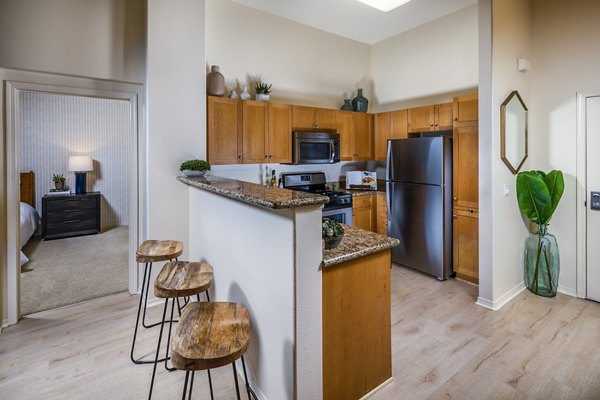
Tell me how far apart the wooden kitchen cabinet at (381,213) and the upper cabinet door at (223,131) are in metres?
2.07

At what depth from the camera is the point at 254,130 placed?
364 cm

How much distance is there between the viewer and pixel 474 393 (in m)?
1.90

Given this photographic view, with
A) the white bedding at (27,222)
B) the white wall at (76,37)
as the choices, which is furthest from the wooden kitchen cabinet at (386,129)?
the white bedding at (27,222)

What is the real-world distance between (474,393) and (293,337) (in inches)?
49.9

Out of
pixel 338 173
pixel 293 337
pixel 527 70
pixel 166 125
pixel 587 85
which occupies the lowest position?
pixel 293 337

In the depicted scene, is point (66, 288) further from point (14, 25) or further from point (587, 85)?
point (587, 85)

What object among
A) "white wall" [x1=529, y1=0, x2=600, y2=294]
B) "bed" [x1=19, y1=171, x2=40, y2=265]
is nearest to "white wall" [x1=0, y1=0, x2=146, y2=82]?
"bed" [x1=19, y1=171, x2=40, y2=265]

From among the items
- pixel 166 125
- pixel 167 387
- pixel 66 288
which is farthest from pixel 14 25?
pixel 167 387

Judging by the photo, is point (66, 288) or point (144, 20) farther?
point (66, 288)

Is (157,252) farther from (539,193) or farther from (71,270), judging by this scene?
(539,193)

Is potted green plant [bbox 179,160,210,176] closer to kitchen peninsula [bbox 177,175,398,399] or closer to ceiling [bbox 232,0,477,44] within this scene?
kitchen peninsula [bbox 177,175,398,399]

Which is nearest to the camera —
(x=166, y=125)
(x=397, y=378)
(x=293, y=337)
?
(x=293, y=337)

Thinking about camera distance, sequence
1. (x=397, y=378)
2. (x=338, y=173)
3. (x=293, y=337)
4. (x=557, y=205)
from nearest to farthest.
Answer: (x=293, y=337) → (x=397, y=378) → (x=557, y=205) → (x=338, y=173)

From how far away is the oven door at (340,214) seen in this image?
398cm
